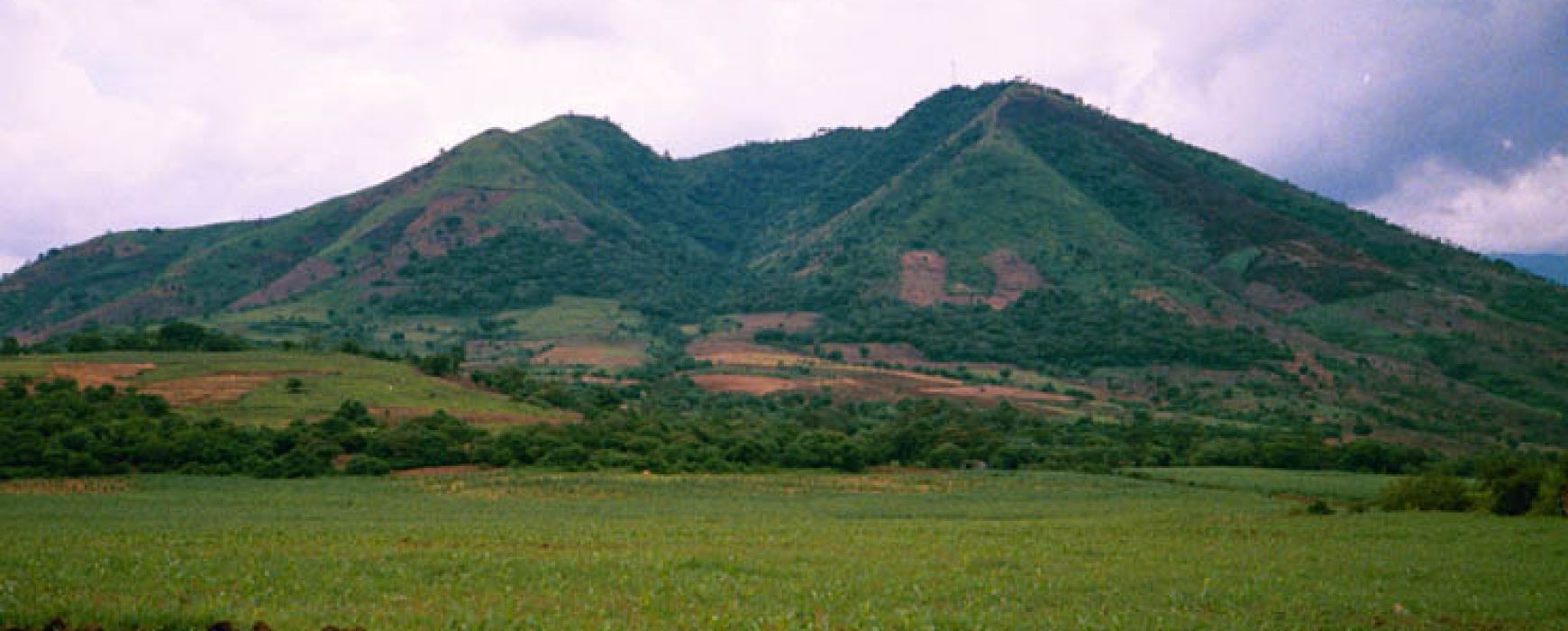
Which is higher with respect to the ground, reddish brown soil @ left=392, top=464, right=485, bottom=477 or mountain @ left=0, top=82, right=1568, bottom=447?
mountain @ left=0, top=82, right=1568, bottom=447

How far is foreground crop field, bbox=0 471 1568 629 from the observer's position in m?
19.8

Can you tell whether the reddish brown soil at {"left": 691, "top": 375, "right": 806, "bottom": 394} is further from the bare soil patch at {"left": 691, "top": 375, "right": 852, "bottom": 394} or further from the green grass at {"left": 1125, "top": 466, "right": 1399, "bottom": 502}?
the green grass at {"left": 1125, "top": 466, "right": 1399, "bottom": 502}

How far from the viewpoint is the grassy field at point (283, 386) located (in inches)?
3118

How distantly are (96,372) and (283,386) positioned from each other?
14.7 m

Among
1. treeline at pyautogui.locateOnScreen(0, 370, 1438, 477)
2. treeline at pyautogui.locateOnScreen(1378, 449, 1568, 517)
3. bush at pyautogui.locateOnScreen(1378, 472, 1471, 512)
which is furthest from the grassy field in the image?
treeline at pyautogui.locateOnScreen(1378, 449, 1568, 517)

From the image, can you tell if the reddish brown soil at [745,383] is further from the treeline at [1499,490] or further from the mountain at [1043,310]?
the treeline at [1499,490]

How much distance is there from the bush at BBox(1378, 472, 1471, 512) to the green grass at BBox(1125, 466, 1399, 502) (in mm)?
9642

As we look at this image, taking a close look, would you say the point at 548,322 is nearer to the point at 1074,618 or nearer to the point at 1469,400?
the point at 1469,400

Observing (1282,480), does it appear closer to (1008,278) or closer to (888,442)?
(888,442)

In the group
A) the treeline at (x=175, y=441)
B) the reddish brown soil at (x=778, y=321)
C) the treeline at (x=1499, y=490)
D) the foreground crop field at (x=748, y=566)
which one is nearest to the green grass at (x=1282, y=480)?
the treeline at (x=1499, y=490)

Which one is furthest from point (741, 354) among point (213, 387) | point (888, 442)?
point (213, 387)

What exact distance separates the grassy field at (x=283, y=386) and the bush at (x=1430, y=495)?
6295 centimetres

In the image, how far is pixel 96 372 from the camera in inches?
3319

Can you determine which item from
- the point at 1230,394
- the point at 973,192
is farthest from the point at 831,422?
the point at 973,192
